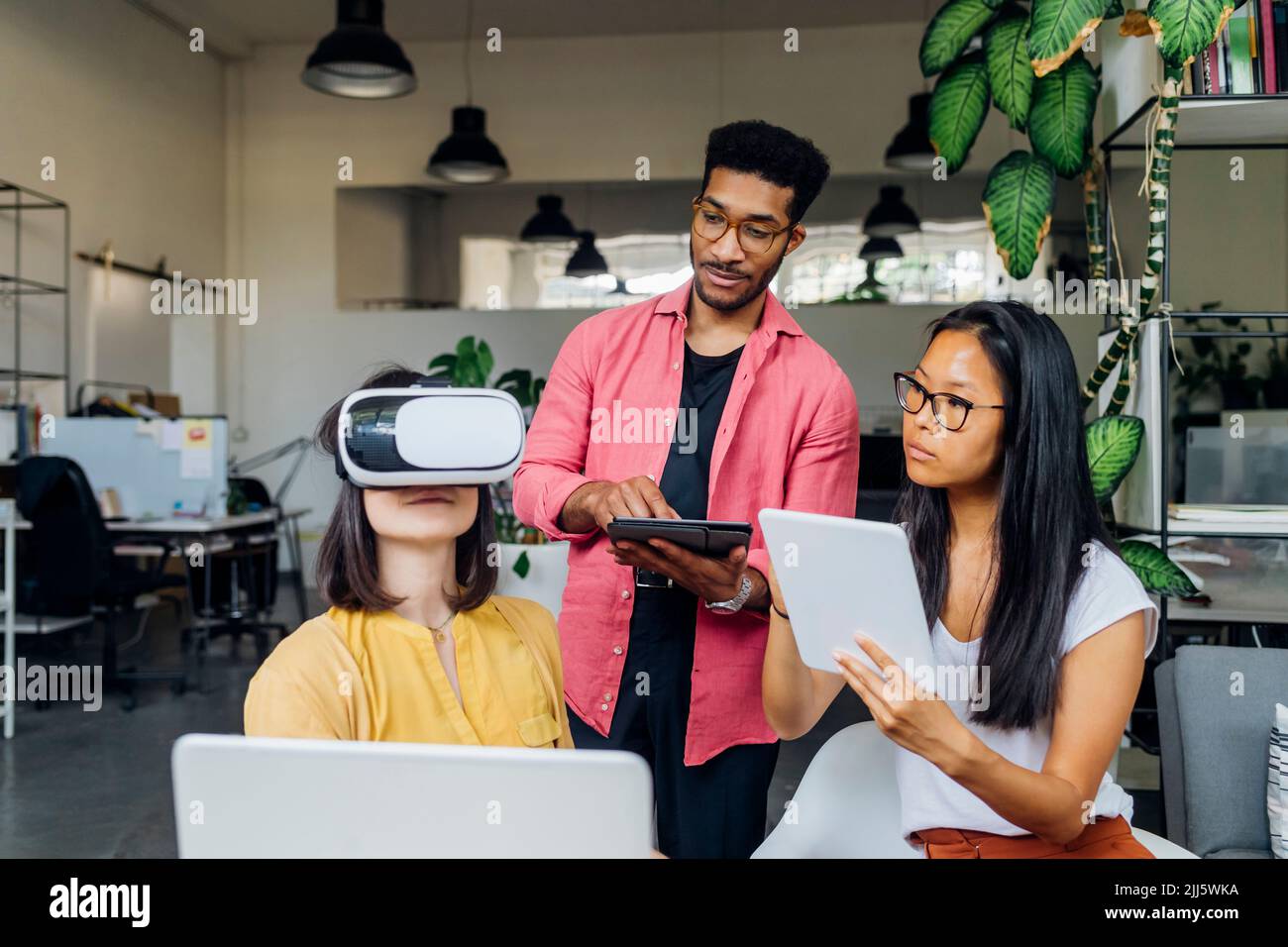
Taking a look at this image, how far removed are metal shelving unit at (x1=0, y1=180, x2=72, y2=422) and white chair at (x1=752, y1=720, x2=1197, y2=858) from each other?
583 cm

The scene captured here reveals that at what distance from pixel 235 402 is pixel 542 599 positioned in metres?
7.52

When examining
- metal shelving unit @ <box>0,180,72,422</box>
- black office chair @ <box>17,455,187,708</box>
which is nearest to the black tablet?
black office chair @ <box>17,455,187,708</box>

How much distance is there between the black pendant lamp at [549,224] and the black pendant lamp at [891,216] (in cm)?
223

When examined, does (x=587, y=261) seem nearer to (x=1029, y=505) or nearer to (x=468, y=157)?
(x=468, y=157)

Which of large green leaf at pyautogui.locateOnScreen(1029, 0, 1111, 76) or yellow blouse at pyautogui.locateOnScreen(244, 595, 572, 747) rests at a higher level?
large green leaf at pyautogui.locateOnScreen(1029, 0, 1111, 76)

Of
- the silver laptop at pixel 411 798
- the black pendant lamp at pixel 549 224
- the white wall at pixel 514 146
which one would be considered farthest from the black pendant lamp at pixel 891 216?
the silver laptop at pixel 411 798

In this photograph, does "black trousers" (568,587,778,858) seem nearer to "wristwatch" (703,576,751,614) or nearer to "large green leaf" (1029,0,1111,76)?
"wristwatch" (703,576,751,614)

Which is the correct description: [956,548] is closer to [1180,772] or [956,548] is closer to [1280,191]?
[1180,772]

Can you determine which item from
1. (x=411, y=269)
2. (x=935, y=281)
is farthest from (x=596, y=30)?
(x=935, y=281)

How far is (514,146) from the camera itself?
335 inches

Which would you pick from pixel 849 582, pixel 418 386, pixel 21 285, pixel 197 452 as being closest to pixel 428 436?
pixel 418 386

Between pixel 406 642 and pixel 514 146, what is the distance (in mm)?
7838

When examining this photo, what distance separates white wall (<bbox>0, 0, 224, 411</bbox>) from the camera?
21.4 feet

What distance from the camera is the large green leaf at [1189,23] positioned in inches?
85.0
